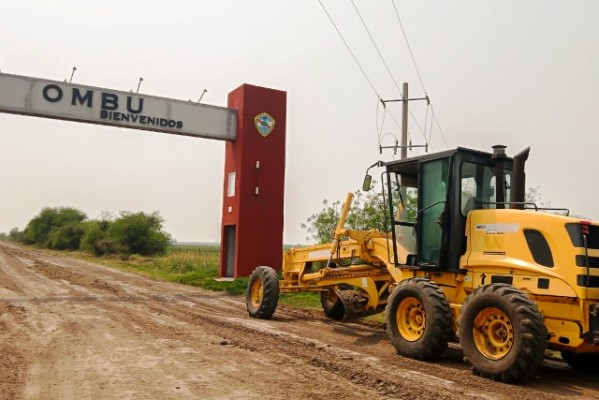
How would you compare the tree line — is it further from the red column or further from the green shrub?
the red column

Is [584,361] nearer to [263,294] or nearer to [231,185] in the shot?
[263,294]

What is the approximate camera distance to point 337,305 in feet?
38.1

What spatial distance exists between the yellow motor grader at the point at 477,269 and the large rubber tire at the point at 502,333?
0.01m

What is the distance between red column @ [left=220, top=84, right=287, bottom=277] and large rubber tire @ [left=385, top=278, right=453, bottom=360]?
41.3ft

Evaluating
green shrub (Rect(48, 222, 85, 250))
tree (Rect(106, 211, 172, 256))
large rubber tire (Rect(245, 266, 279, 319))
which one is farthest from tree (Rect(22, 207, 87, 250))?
large rubber tire (Rect(245, 266, 279, 319))

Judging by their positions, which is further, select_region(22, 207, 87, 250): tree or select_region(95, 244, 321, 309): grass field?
select_region(22, 207, 87, 250): tree

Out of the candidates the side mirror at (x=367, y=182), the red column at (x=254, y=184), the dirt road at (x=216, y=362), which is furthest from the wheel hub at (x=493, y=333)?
the red column at (x=254, y=184)

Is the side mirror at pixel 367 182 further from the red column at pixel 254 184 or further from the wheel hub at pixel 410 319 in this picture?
the red column at pixel 254 184

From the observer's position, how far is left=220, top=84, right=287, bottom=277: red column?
800 inches

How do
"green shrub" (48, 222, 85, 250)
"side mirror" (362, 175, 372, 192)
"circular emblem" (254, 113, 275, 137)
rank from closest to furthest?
"side mirror" (362, 175, 372, 192) → "circular emblem" (254, 113, 275, 137) → "green shrub" (48, 222, 85, 250)

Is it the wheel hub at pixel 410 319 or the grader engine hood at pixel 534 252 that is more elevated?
the grader engine hood at pixel 534 252

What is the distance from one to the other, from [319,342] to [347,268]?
7.40 feet

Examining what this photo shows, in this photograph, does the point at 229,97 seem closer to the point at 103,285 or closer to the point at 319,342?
the point at 103,285

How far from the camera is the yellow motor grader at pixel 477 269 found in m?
6.42
